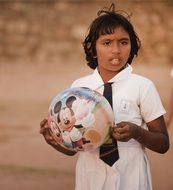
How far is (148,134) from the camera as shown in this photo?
2.87 metres

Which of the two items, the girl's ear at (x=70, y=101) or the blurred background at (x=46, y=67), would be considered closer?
the girl's ear at (x=70, y=101)

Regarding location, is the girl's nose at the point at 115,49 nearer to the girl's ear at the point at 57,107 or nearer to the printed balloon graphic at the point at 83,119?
the printed balloon graphic at the point at 83,119

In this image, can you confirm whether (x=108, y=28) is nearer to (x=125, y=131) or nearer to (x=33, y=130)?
(x=125, y=131)

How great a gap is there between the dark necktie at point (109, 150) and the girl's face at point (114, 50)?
0.12 meters

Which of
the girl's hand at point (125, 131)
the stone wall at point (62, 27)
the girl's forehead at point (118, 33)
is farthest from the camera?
the stone wall at point (62, 27)

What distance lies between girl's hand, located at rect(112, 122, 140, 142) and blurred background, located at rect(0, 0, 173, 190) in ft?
5.80

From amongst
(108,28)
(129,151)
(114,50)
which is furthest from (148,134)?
(108,28)

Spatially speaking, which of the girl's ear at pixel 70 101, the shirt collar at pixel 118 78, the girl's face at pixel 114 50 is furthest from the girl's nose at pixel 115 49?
the girl's ear at pixel 70 101

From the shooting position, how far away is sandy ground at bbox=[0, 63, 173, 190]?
4.61m

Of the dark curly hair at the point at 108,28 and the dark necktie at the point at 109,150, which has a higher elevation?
the dark curly hair at the point at 108,28

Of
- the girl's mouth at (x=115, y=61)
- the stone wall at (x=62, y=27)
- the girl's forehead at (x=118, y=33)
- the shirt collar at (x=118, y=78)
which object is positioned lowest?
the shirt collar at (x=118, y=78)

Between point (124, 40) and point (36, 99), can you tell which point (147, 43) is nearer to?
point (36, 99)

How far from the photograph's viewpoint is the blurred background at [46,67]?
455 cm

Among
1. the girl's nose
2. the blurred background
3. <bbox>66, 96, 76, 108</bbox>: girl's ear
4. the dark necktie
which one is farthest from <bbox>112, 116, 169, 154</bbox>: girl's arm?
the blurred background
